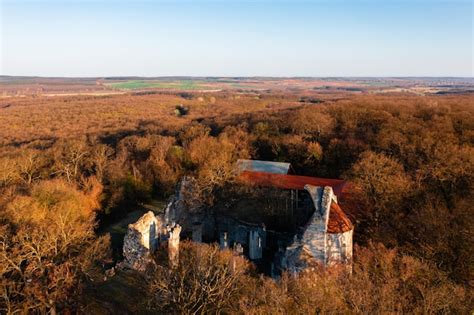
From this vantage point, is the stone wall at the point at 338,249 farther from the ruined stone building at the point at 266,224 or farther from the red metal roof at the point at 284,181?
the red metal roof at the point at 284,181

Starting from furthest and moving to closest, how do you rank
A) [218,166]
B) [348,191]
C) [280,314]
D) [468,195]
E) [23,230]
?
1. [218,166]
2. [348,191]
3. [468,195]
4. [23,230]
5. [280,314]

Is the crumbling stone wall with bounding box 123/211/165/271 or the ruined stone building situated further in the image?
the crumbling stone wall with bounding box 123/211/165/271

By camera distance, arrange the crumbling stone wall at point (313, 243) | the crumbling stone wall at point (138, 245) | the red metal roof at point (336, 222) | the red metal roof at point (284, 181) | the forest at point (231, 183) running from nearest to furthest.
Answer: the forest at point (231, 183)
the crumbling stone wall at point (313, 243)
the red metal roof at point (336, 222)
the crumbling stone wall at point (138, 245)
the red metal roof at point (284, 181)

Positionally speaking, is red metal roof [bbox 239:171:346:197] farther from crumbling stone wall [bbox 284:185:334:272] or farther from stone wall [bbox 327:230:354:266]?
crumbling stone wall [bbox 284:185:334:272]

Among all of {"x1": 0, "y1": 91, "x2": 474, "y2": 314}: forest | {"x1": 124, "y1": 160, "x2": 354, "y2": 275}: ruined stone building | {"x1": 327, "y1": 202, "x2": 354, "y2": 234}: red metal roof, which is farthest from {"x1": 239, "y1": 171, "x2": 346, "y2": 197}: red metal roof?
{"x1": 327, "y1": 202, "x2": 354, "y2": 234}: red metal roof

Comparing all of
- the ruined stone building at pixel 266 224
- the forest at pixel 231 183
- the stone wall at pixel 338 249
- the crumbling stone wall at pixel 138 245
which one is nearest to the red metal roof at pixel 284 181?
the ruined stone building at pixel 266 224

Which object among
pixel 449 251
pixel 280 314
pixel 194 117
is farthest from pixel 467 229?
pixel 194 117

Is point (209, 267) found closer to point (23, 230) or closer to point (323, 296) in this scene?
point (323, 296)

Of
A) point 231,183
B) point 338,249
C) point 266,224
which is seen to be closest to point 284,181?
point 231,183
